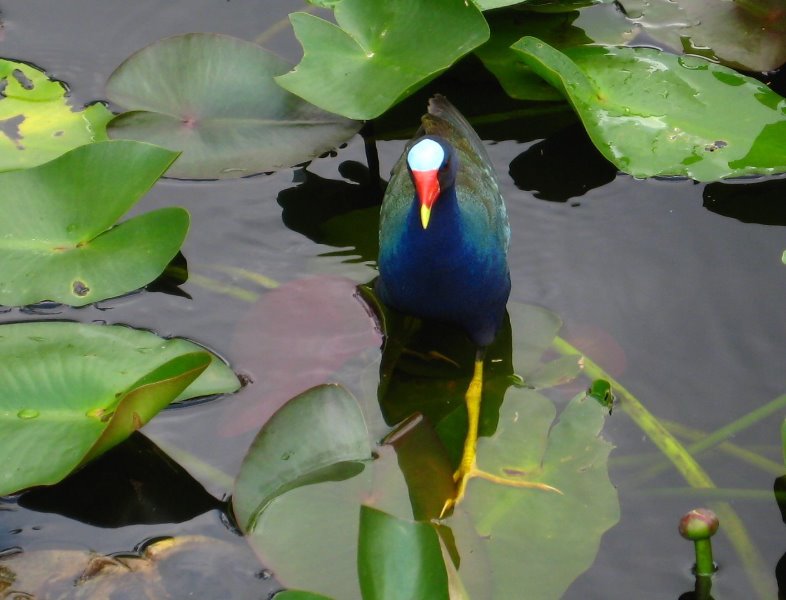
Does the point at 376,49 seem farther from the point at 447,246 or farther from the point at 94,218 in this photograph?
the point at 94,218

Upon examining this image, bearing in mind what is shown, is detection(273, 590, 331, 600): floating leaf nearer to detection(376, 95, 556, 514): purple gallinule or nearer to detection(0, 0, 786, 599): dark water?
detection(0, 0, 786, 599): dark water

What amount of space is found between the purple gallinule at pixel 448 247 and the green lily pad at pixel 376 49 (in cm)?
15

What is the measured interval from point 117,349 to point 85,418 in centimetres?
24

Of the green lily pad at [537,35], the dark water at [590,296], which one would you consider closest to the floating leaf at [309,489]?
the dark water at [590,296]

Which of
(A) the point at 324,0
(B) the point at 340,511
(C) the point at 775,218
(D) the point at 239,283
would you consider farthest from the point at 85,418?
(C) the point at 775,218

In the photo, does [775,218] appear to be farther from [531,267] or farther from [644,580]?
[644,580]

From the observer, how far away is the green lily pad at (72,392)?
81.4 inches

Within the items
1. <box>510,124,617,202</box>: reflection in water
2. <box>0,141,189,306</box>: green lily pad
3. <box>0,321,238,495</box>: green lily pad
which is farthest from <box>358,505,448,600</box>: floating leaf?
<box>510,124,617,202</box>: reflection in water

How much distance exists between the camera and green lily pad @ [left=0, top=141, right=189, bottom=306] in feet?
8.37

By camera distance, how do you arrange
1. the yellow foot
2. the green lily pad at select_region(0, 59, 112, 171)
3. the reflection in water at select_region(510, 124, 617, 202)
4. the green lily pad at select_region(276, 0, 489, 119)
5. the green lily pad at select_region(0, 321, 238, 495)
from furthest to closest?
the reflection in water at select_region(510, 124, 617, 202) → the green lily pad at select_region(0, 59, 112, 171) → the green lily pad at select_region(276, 0, 489, 119) → the yellow foot → the green lily pad at select_region(0, 321, 238, 495)

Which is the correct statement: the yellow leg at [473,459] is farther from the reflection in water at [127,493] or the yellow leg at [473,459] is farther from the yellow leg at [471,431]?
the reflection in water at [127,493]

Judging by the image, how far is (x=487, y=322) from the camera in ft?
8.71

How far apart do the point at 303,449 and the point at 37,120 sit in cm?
144

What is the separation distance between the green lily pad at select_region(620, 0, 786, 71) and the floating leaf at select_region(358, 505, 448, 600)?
2.11 metres
